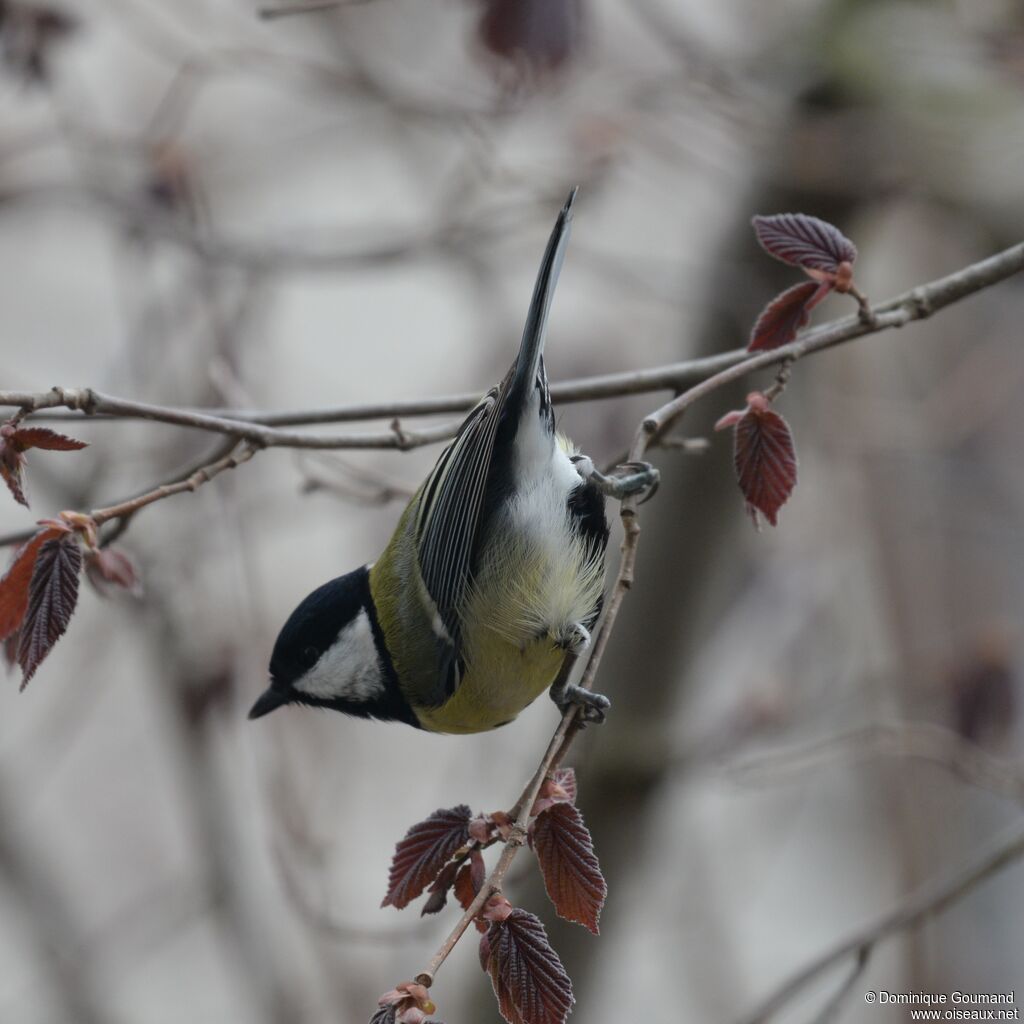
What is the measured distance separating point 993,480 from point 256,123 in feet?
A: 10.5

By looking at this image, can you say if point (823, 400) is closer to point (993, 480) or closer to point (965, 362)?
point (965, 362)

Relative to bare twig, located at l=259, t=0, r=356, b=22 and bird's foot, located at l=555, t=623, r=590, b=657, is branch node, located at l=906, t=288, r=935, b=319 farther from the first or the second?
bare twig, located at l=259, t=0, r=356, b=22

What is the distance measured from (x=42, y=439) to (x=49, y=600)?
0.17 m

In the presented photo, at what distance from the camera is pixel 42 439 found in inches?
45.3

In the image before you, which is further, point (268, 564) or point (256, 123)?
point (268, 564)

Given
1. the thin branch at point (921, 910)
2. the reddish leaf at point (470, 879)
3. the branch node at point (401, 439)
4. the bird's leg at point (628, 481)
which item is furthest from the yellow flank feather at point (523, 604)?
the reddish leaf at point (470, 879)

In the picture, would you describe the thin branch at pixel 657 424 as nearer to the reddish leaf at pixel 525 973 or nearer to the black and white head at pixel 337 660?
the reddish leaf at pixel 525 973

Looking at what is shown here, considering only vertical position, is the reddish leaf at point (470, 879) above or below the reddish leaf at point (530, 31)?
below

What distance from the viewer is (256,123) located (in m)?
4.50

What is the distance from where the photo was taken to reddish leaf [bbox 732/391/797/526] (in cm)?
125

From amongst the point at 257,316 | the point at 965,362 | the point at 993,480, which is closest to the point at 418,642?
the point at 257,316

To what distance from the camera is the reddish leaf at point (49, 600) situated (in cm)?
107

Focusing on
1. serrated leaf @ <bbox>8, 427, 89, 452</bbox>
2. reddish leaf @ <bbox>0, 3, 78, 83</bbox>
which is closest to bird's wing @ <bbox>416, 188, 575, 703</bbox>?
serrated leaf @ <bbox>8, 427, 89, 452</bbox>

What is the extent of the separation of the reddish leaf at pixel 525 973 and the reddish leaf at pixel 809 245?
77 centimetres
